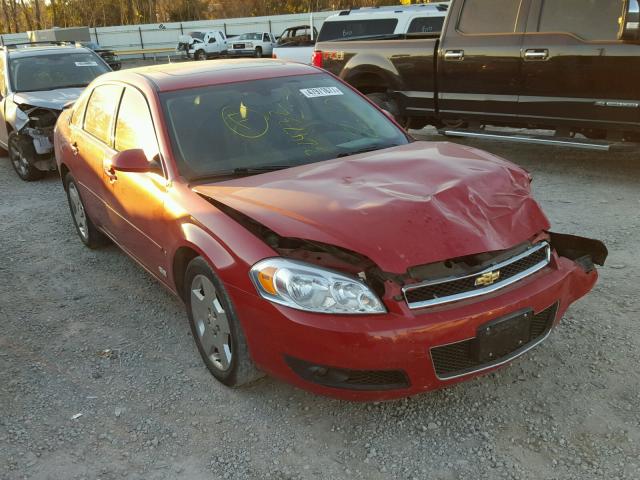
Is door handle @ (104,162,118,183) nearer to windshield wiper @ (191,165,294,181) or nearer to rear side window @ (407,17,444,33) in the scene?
windshield wiper @ (191,165,294,181)

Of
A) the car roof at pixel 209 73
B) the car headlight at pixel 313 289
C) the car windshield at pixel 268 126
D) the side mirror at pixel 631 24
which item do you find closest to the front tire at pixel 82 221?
the car roof at pixel 209 73

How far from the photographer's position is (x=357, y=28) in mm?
12602

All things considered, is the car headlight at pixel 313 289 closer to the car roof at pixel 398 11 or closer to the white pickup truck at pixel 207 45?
the car roof at pixel 398 11

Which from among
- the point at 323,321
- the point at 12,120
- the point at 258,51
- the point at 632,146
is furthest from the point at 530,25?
the point at 258,51

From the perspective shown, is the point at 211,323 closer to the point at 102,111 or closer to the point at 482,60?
the point at 102,111

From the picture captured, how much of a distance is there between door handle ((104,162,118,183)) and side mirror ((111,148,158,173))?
0.62 m

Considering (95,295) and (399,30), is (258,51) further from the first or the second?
(95,295)

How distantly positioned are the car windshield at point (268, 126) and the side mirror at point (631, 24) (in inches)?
124

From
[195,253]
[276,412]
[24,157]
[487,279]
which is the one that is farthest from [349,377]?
[24,157]

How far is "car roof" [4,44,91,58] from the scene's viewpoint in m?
9.05

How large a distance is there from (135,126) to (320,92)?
1.25 metres

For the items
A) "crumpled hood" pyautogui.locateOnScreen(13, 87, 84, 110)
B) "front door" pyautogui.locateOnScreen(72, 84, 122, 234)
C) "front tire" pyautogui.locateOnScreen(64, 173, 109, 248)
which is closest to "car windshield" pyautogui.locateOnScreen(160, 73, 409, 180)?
"front door" pyautogui.locateOnScreen(72, 84, 122, 234)

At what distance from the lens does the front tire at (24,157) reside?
317 inches

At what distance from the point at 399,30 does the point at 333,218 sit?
1026 cm
